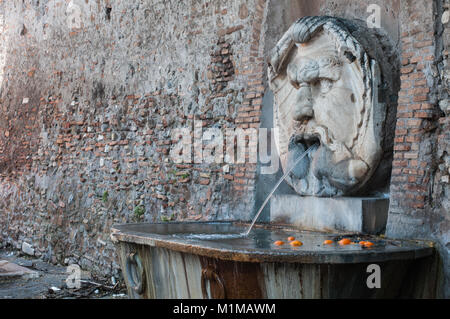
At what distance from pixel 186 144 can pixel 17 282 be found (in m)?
2.77

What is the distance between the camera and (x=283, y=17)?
4.86 metres

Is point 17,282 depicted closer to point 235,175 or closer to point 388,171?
point 235,175

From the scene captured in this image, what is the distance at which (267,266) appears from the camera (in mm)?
2785

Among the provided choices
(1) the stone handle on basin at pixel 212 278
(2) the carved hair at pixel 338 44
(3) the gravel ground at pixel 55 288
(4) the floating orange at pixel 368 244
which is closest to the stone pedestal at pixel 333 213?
(2) the carved hair at pixel 338 44

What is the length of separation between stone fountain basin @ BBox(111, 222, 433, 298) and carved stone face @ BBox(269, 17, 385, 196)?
52cm

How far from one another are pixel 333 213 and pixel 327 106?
80 centimetres

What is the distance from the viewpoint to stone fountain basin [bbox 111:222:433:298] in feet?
8.96

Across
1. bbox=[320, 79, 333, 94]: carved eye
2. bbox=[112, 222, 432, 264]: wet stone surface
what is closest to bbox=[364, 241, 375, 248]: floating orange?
bbox=[112, 222, 432, 264]: wet stone surface

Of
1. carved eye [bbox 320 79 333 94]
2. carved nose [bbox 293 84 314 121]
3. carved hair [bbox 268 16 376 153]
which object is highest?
carved hair [bbox 268 16 376 153]

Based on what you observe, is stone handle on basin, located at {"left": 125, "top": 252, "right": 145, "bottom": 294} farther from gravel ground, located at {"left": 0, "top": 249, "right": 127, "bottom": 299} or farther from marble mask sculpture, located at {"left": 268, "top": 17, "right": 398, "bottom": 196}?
gravel ground, located at {"left": 0, "top": 249, "right": 127, "bottom": 299}

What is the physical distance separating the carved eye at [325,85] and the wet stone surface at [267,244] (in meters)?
1.04

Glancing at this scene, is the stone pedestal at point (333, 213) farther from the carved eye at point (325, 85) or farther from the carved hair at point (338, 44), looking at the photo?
the carved eye at point (325, 85)

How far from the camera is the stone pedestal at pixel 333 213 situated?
366cm

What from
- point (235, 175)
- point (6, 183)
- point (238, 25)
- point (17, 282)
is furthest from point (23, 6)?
point (235, 175)
